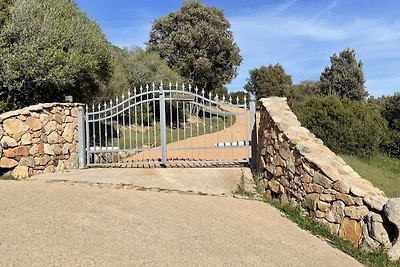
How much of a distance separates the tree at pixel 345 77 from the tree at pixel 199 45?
830cm

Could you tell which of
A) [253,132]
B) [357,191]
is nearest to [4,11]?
[253,132]

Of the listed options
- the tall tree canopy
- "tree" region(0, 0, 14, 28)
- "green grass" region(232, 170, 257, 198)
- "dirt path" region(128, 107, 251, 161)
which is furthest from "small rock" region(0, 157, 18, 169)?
"tree" region(0, 0, 14, 28)

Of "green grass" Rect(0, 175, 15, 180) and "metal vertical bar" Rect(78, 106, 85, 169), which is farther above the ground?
"metal vertical bar" Rect(78, 106, 85, 169)

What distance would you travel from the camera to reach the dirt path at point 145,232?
13.0 feet

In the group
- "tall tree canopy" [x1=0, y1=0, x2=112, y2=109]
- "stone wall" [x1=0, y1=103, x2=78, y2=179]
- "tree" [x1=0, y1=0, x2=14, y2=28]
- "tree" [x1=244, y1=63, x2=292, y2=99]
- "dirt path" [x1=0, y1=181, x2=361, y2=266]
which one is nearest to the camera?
"dirt path" [x1=0, y1=181, x2=361, y2=266]

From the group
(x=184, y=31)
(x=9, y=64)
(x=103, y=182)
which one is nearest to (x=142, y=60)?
(x=184, y=31)

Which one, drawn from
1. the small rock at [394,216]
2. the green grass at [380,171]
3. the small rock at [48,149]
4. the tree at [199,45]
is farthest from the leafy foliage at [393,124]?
the tree at [199,45]

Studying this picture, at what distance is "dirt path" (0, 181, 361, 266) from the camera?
3957mm

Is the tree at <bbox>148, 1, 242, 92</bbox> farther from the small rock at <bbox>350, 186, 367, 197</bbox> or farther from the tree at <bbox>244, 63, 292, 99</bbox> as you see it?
the small rock at <bbox>350, 186, 367, 197</bbox>

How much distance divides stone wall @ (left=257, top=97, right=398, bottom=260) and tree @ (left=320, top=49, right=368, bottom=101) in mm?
26905

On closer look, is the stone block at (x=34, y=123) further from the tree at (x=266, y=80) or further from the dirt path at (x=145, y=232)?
the tree at (x=266, y=80)

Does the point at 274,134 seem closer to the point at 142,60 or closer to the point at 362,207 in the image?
the point at 362,207

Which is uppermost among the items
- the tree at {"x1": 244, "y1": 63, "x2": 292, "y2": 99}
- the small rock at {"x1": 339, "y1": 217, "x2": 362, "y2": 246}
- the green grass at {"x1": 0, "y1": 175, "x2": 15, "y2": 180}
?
the tree at {"x1": 244, "y1": 63, "x2": 292, "y2": 99}

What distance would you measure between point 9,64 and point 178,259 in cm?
890
